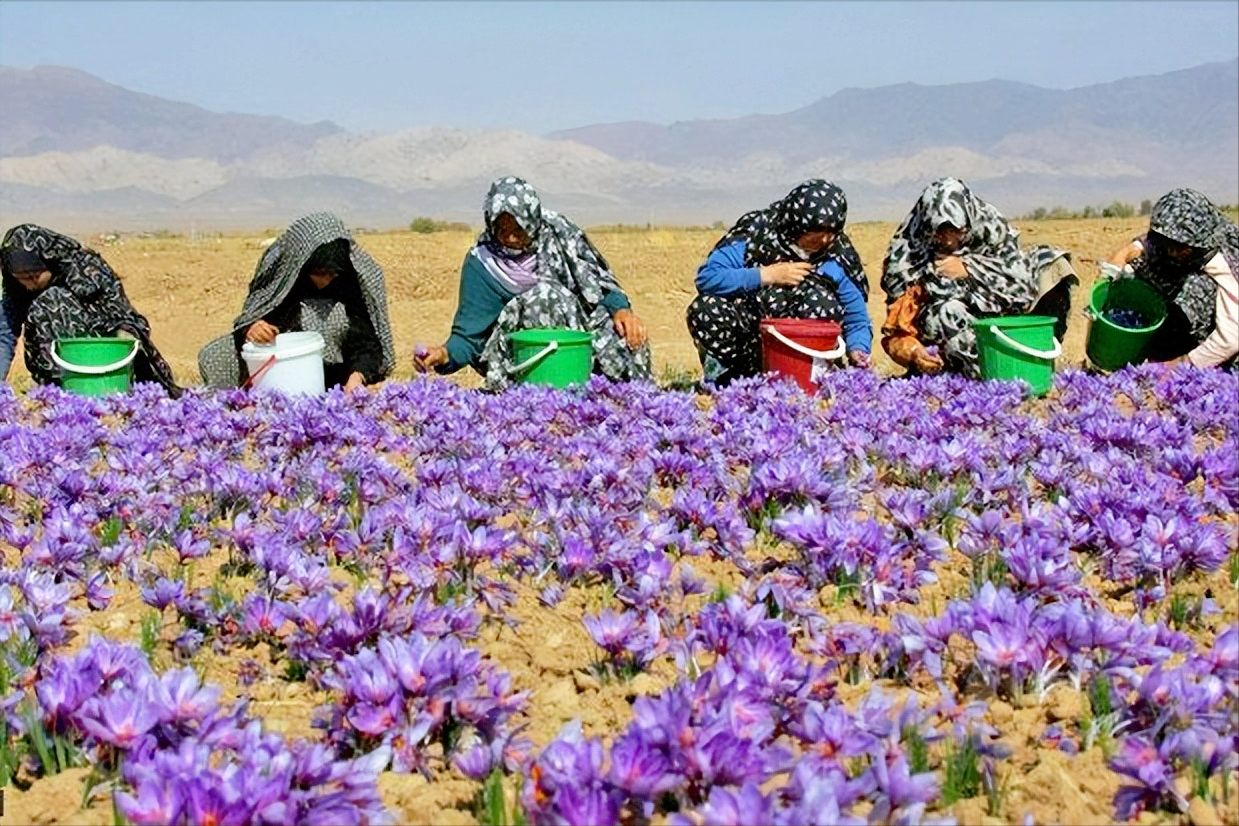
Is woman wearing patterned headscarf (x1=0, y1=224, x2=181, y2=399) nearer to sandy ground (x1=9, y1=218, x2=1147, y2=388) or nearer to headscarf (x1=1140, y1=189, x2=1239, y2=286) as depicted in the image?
sandy ground (x1=9, y1=218, x2=1147, y2=388)

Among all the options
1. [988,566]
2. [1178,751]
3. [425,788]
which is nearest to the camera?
[1178,751]

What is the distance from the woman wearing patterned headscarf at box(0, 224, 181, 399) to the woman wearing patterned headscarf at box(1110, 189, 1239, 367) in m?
6.39

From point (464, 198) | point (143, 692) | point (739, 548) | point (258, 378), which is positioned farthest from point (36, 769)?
point (464, 198)

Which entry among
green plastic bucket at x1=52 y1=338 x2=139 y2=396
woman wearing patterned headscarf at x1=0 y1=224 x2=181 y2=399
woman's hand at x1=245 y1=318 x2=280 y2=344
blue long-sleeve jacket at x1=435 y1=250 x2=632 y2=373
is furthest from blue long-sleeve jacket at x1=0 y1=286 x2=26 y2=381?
blue long-sleeve jacket at x1=435 y1=250 x2=632 y2=373

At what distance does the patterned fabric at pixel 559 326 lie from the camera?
25.4 feet

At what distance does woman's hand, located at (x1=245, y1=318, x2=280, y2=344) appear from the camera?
293 inches

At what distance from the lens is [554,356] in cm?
728

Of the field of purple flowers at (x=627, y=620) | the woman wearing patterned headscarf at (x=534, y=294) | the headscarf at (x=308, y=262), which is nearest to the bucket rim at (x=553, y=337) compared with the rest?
the woman wearing patterned headscarf at (x=534, y=294)

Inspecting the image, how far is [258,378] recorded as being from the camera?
7.25 metres

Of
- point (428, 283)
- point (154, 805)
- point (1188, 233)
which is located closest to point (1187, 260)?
point (1188, 233)

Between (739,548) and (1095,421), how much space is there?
220 centimetres

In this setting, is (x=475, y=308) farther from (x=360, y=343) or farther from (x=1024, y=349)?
(x=1024, y=349)

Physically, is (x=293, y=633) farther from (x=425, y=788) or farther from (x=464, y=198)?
(x=464, y=198)

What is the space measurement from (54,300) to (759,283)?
445cm
